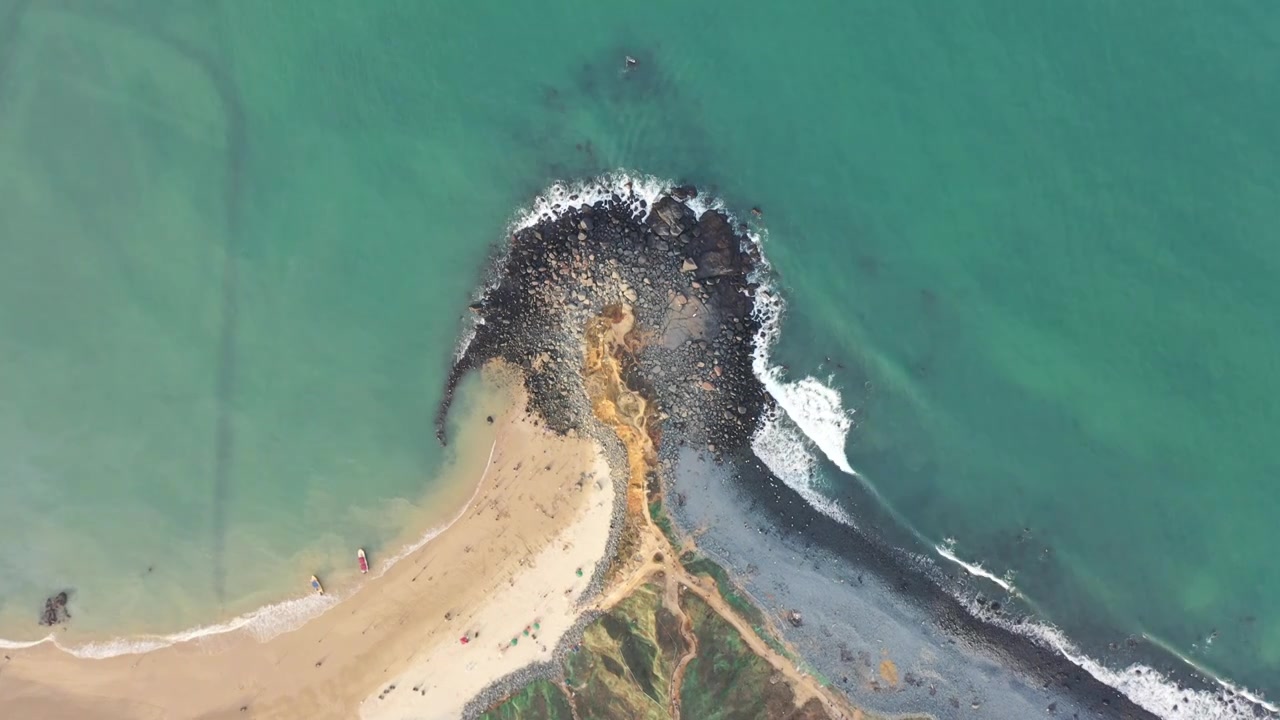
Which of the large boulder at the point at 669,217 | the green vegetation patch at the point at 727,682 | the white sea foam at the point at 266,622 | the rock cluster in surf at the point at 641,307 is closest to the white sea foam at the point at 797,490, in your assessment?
the white sea foam at the point at 266,622

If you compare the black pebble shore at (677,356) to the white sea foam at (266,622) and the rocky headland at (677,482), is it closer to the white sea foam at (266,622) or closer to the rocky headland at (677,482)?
the rocky headland at (677,482)

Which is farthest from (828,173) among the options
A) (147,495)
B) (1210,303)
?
(147,495)

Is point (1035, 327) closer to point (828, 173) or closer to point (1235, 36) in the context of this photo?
point (828, 173)

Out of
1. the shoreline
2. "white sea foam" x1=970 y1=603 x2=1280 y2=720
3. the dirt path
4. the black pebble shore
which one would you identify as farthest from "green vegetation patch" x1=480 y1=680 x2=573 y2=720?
"white sea foam" x1=970 y1=603 x2=1280 y2=720

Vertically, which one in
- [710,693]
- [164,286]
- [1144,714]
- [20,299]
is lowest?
[20,299]

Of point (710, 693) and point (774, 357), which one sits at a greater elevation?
point (774, 357)

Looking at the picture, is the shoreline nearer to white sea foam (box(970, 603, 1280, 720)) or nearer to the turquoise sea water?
the turquoise sea water
